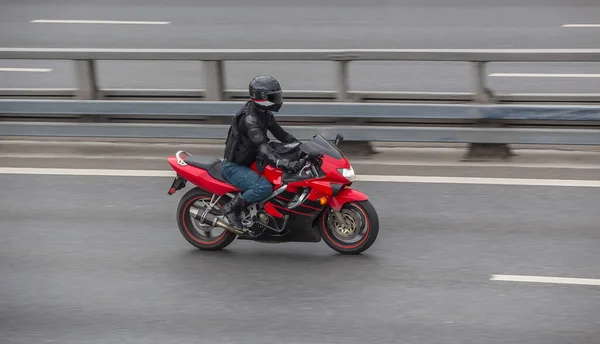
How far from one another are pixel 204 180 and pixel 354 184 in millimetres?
2542

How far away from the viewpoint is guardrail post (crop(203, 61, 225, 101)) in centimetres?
1252

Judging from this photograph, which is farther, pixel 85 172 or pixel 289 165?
pixel 85 172

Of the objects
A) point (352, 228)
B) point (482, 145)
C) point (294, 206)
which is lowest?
point (352, 228)

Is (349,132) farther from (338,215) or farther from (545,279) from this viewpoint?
(545,279)

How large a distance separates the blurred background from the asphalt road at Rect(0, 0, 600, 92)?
0.06 meters

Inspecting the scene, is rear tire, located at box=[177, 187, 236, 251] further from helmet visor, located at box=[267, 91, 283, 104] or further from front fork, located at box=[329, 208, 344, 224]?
helmet visor, located at box=[267, 91, 283, 104]

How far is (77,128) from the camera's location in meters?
12.7

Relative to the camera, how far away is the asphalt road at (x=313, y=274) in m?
7.45

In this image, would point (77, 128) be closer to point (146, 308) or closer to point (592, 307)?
point (146, 308)

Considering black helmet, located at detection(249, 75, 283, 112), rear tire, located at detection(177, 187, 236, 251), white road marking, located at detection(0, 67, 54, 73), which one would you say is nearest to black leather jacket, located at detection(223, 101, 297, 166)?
black helmet, located at detection(249, 75, 283, 112)

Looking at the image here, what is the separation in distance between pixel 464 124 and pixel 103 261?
16.4 ft

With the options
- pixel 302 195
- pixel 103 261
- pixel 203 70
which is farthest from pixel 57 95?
pixel 302 195

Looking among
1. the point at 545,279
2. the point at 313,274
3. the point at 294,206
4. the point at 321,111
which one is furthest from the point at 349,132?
the point at 545,279

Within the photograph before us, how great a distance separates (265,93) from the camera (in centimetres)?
868
